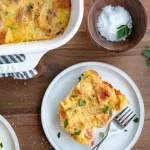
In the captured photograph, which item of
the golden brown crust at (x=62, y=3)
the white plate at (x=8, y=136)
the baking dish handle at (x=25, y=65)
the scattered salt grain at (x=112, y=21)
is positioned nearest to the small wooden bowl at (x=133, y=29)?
the scattered salt grain at (x=112, y=21)

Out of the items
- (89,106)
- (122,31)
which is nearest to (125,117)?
(89,106)

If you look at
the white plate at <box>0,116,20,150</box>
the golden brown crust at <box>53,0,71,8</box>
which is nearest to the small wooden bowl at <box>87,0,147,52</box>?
the golden brown crust at <box>53,0,71,8</box>

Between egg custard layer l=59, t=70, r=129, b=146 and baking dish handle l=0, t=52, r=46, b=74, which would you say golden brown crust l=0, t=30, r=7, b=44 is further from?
egg custard layer l=59, t=70, r=129, b=146

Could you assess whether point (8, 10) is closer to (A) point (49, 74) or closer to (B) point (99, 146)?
(A) point (49, 74)

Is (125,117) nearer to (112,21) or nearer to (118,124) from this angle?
(118,124)

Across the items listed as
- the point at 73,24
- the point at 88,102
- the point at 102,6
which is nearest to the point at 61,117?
the point at 88,102

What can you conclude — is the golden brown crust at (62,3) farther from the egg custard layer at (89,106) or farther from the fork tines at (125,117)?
the fork tines at (125,117)
